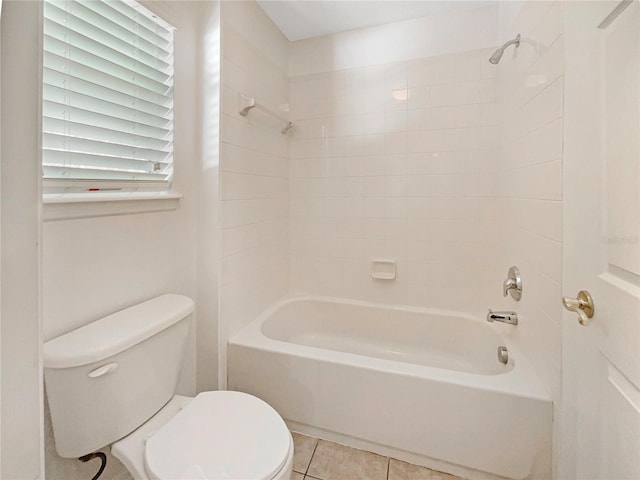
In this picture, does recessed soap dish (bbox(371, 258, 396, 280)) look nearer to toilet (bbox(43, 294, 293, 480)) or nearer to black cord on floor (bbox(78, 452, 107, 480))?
toilet (bbox(43, 294, 293, 480))

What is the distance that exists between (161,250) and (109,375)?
57 centimetres

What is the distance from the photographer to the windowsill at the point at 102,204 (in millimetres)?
997

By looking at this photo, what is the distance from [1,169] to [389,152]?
1942 mm

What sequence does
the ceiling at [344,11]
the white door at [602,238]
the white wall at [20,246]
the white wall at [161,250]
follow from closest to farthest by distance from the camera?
the white wall at [20,246] < the white door at [602,238] < the white wall at [161,250] < the ceiling at [344,11]

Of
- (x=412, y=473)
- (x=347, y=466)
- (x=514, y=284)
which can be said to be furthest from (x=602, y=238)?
(x=347, y=466)

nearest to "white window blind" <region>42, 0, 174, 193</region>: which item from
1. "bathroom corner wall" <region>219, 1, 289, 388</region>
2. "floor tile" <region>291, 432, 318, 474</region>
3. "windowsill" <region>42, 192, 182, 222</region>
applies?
"windowsill" <region>42, 192, 182, 222</region>

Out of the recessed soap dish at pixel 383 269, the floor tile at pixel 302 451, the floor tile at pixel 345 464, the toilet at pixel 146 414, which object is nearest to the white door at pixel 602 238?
the floor tile at pixel 345 464

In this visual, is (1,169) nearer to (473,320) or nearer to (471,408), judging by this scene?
(471,408)

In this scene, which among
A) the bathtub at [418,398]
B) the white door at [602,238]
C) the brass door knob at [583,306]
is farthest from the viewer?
the bathtub at [418,398]

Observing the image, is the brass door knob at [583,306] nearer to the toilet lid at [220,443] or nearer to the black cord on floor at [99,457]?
the toilet lid at [220,443]

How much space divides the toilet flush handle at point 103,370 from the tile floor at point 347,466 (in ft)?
3.02

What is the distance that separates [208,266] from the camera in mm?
1590

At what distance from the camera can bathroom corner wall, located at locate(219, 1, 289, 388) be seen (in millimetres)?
1618

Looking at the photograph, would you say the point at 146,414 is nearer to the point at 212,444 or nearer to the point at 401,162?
the point at 212,444
